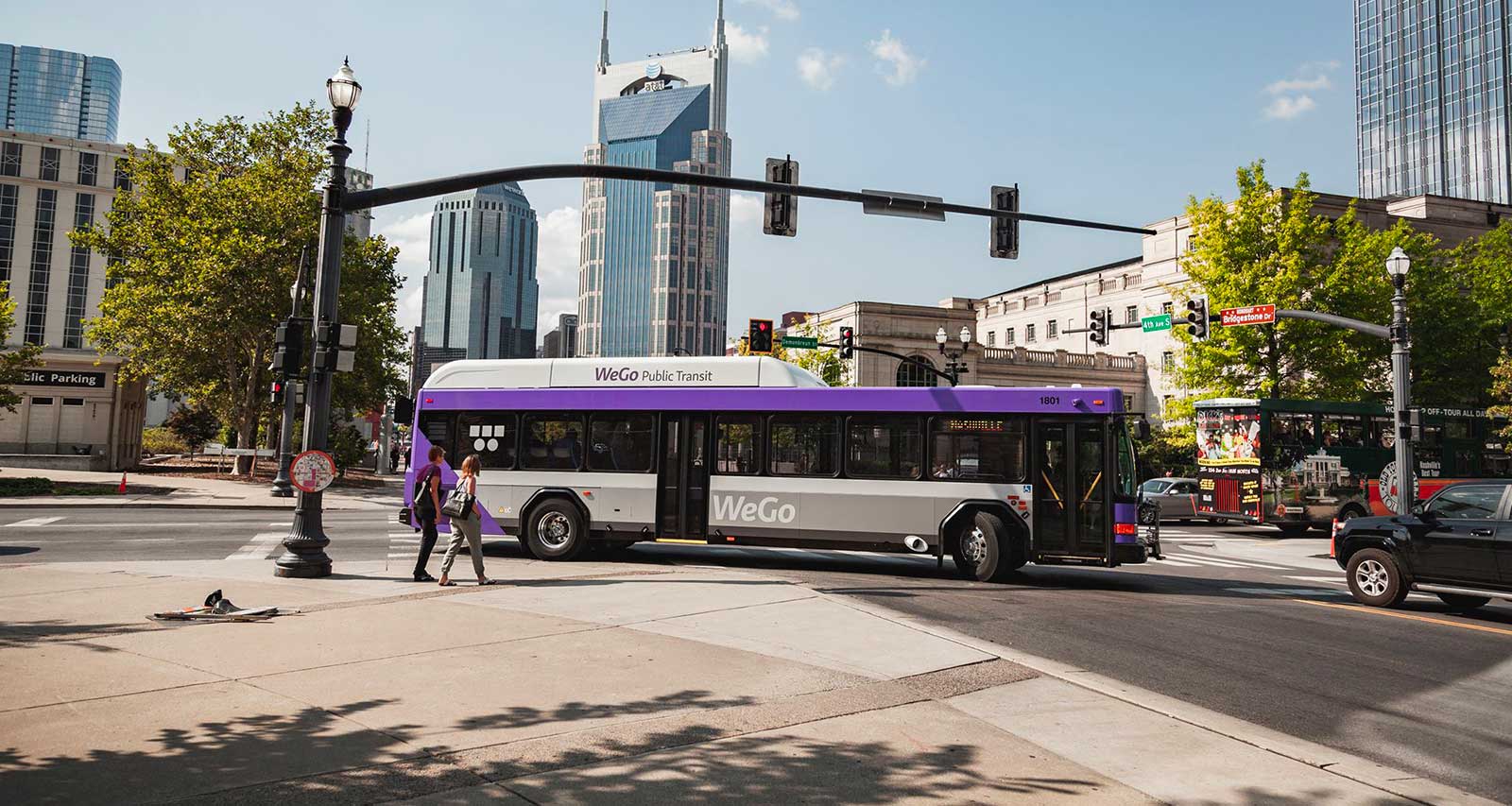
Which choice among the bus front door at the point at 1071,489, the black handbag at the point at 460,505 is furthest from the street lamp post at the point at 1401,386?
the black handbag at the point at 460,505

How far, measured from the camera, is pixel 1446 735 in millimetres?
6355

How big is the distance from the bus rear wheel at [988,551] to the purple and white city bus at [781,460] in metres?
0.03

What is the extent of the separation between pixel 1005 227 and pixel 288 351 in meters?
11.0

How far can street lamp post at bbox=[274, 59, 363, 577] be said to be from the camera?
12.3 metres

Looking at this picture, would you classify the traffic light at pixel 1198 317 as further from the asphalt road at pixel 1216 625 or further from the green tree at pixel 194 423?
the green tree at pixel 194 423

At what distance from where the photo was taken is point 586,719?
599cm

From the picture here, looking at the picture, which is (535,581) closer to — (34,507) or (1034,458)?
(1034,458)

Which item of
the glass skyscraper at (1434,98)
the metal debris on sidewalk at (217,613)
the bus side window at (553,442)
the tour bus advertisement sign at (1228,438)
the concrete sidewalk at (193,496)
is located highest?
the glass skyscraper at (1434,98)

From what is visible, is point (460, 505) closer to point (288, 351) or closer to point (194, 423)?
→ point (288, 351)

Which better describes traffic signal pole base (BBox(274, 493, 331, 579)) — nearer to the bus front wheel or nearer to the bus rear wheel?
the bus front wheel

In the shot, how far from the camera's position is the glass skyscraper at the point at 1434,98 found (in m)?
123

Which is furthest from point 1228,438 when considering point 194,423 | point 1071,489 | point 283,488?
point 194,423

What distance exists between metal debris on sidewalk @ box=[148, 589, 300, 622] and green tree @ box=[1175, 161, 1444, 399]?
112ft

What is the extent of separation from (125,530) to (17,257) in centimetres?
10023
